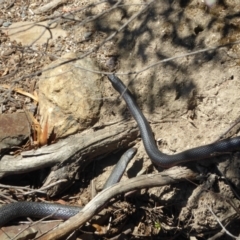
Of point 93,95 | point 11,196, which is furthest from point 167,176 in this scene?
point 11,196

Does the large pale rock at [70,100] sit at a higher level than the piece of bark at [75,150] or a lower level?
higher

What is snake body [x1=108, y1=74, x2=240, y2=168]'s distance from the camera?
15.9 feet

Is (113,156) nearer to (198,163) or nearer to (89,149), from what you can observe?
(89,149)

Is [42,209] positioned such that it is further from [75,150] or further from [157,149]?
[157,149]

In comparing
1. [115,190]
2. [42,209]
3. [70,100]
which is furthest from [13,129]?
[115,190]

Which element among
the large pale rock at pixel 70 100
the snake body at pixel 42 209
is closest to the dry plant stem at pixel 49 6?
the large pale rock at pixel 70 100

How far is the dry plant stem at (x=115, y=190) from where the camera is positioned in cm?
459

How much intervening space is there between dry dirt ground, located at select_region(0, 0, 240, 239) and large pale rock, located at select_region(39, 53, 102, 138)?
5.1 inches

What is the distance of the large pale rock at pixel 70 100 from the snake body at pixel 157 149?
245 millimetres

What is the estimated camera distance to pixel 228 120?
5.11 m

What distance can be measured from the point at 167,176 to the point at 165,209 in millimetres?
468

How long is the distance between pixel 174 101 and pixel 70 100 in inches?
40.3

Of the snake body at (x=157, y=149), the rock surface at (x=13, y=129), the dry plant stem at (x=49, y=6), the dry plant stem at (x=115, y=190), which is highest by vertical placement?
the dry plant stem at (x=49, y=6)

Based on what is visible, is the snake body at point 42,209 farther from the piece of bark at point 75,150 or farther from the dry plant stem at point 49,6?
the dry plant stem at point 49,6
